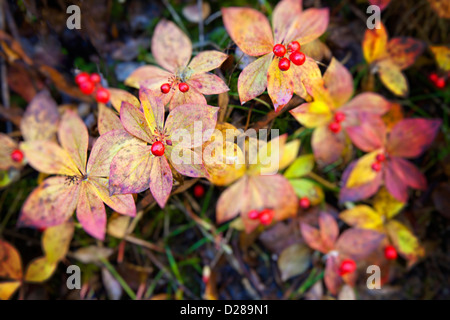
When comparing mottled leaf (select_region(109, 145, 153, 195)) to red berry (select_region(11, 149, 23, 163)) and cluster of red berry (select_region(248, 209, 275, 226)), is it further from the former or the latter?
red berry (select_region(11, 149, 23, 163))

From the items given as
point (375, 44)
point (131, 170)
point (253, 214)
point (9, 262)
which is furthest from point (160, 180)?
point (375, 44)

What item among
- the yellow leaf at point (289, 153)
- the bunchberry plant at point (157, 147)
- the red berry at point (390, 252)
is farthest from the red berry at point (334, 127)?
the bunchberry plant at point (157, 147)

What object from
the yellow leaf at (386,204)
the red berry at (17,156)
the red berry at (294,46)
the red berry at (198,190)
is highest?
the red berry at (17,156)

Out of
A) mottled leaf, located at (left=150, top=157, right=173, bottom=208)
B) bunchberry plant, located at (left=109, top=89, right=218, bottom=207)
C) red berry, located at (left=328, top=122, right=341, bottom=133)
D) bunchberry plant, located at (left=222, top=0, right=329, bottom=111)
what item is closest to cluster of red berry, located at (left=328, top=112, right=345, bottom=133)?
red berry, located at (left=328, top=122, right=341, bottom=133)

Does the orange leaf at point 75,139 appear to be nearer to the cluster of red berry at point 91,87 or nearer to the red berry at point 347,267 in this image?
the cluster of red berry at point 91,87

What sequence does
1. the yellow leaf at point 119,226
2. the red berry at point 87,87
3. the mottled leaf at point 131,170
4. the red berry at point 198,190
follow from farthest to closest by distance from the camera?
1. the red berry at point 198,190
2. the yellow leaf at point 119,226
3. the red berry at point 87,87
4. the mottled leaf at point 131,170
